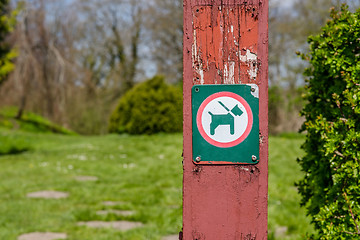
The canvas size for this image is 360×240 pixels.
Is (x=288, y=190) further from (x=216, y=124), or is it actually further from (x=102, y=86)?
(x=102, y=86)

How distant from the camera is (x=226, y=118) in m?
1.38

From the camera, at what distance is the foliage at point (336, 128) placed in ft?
6.06

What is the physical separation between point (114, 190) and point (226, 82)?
15.9 ft

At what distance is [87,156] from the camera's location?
30.5ft

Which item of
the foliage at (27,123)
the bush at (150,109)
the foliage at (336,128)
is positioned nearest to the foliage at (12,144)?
the bush at (150,109)

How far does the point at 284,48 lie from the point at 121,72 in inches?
415

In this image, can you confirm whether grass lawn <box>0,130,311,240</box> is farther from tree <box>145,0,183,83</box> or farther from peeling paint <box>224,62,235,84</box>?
tree <box>145,0,183,83</box>

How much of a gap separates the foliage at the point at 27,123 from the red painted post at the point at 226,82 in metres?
17.3

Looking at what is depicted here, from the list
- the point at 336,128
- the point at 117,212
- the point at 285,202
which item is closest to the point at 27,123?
the point at 117,212

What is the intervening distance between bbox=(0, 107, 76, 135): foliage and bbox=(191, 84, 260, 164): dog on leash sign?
17367 millimetres

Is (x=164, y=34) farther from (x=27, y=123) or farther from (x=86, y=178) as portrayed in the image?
(x=86, y=178)

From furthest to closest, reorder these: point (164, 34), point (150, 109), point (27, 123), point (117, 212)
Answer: point (164, 34) < point (27, 123) < point (150, 109) < point (117, 212)

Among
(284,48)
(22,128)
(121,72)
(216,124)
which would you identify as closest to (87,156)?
(216,124)

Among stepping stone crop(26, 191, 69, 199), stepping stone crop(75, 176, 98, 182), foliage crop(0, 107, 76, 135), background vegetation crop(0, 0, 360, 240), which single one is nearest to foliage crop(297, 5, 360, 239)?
background vegetation crop(0, 0, 360, 240)
